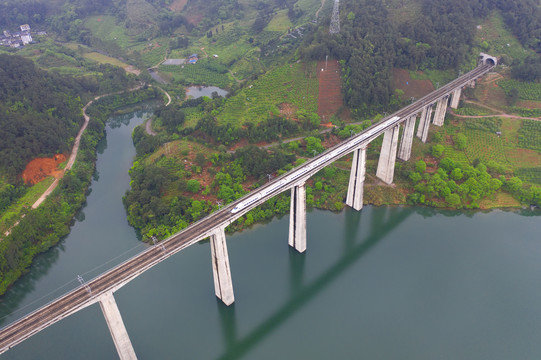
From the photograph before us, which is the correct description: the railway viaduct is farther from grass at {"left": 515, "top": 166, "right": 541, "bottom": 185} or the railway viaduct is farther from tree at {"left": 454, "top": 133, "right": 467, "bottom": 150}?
grass at {"left": 515, "top": 166, "right": 541, "bottom": 185}

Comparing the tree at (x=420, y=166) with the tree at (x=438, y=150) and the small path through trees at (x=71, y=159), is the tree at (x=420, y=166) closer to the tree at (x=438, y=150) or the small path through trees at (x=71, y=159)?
the tree at (x=438, y=150)

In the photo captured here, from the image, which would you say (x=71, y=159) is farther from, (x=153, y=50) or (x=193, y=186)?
(x=153, y=50)

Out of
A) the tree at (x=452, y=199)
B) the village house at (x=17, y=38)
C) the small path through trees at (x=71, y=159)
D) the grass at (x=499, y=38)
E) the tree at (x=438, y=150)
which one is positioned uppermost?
the grass at (x=499, y=38)

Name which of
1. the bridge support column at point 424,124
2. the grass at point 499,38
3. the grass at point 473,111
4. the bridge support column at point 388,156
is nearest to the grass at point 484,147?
the grass at point 473,111

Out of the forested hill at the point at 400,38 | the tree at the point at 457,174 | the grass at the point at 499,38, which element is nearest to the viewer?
the tree at the point at 457,174

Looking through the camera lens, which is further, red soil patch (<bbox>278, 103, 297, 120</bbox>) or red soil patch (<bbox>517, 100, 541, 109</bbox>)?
red soil patch (<bbox>278, 103, 297, 120</bbox>)

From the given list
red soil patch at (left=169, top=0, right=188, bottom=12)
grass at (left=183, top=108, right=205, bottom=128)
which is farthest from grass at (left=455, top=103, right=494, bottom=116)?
red soil patch at (left=169, top=0, right=188, bottom=12)

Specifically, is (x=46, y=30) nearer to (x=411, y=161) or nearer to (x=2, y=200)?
(x=2, y=200)
